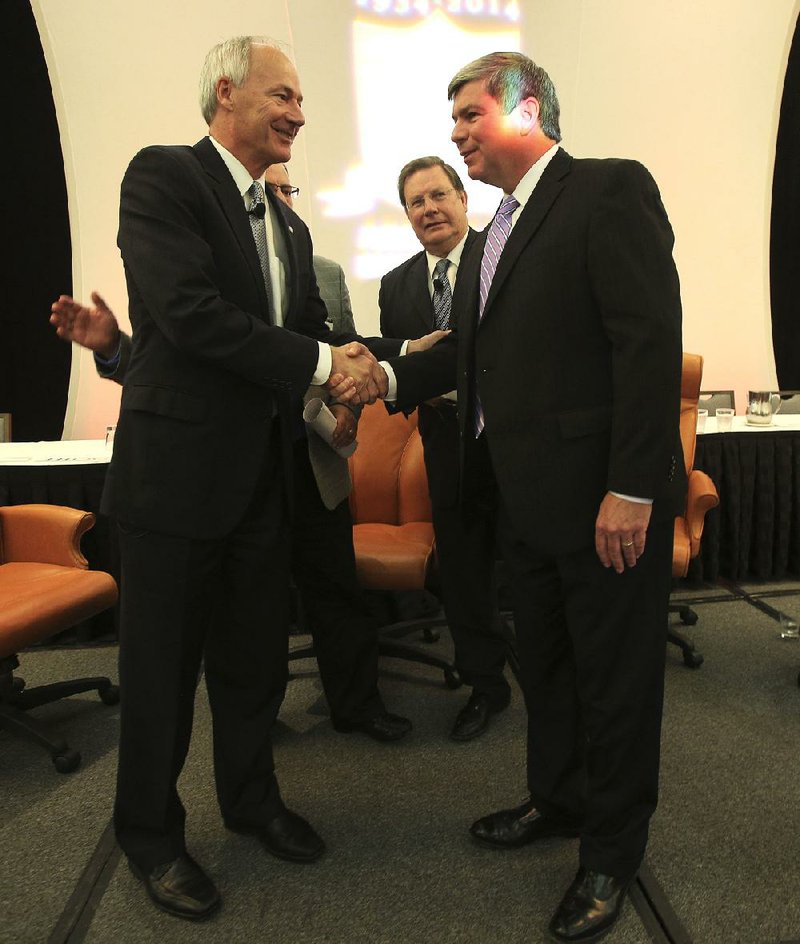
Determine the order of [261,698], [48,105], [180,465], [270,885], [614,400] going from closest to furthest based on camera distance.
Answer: [614,400] < [180,465] < [270,885] < [261,698] < [48,105]

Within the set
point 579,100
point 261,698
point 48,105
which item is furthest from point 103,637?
point 579,100

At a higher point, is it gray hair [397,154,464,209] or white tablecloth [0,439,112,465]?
gray hair [397,154,464,209]

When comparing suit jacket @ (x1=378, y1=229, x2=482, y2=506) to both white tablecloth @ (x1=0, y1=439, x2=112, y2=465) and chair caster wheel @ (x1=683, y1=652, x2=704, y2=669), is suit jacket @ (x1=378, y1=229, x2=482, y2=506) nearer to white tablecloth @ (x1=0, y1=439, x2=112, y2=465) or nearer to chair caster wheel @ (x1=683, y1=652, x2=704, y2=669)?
chair caster wheel @ (x1=683, y1=652, x2=704, y2=669)

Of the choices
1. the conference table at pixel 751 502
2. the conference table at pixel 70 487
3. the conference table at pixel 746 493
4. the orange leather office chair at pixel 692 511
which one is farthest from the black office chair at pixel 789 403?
the conference table at pixel 70 487

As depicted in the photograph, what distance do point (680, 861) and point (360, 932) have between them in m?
0.71

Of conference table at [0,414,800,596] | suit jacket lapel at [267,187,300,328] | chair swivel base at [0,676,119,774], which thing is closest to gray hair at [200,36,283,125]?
suit jacket lapel at [267,187,300,328]

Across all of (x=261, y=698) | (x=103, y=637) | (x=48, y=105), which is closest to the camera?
(x=261, y=698)

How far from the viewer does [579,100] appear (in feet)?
13.1

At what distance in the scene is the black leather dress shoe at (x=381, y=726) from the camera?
80.6 inches

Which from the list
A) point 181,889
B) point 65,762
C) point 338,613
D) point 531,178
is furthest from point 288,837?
point 531,178

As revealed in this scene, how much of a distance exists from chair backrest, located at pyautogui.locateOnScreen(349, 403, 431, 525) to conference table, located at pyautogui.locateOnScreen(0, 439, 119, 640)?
39.5 inches

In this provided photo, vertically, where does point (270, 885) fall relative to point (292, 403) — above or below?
below

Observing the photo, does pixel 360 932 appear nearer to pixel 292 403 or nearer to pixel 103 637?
pixel 292 403

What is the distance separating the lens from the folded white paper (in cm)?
159
